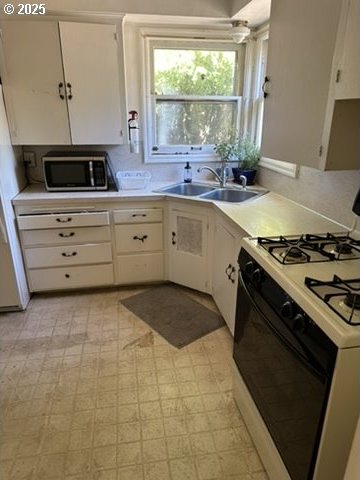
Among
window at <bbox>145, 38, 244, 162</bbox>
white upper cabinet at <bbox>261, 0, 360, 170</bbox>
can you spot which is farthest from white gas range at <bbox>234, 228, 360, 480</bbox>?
window at <bbox>145, 38, 244, 162</bbox>

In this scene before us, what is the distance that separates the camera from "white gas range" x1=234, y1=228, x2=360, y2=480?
98 centimetres

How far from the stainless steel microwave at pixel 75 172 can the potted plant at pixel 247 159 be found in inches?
47.7

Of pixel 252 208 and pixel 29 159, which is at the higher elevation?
pixel 29 159

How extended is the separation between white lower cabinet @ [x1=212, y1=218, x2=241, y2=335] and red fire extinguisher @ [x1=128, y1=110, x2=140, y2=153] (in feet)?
3.82

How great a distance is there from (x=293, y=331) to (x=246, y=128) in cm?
253

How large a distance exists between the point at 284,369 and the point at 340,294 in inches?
13.9

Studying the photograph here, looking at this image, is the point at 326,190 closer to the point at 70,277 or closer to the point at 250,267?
the point at 250,267

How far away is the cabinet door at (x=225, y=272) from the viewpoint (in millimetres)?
2178

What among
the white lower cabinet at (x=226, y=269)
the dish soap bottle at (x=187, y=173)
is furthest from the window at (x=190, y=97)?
the white lower cabinet at (x=226, y=269)

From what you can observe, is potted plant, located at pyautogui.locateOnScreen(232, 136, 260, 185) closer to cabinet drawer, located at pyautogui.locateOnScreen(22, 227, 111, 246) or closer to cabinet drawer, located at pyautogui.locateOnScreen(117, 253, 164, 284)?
cabinet drawer, located at pyautogui.locateOnScreen(117, 253, 164, 284)

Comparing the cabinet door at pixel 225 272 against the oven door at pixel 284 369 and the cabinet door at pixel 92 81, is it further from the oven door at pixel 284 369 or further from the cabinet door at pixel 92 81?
the cabinet door at pixel 92 81

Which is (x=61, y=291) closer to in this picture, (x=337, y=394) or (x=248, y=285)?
Answer: (x=248, y=285)

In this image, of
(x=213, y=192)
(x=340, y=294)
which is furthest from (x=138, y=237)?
(x=340, y=294)

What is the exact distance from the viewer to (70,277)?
2.87 metres
